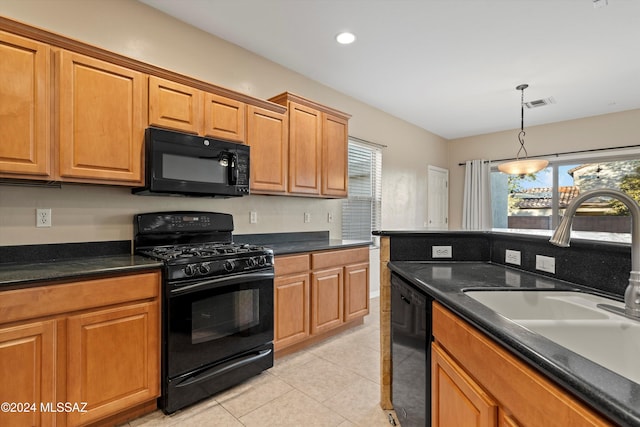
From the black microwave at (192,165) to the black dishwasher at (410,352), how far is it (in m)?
1.52

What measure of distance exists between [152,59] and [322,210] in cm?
222

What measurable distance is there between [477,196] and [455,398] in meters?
5.61

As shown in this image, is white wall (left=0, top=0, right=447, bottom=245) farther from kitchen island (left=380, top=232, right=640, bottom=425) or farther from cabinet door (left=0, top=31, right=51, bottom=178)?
kitchen island (left=380, top=232, right=640, bottom=425)

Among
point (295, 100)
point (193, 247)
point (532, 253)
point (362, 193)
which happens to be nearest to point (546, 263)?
point (532, 253)

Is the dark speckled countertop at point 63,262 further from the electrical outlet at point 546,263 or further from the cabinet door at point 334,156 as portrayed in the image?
the electrical outlet at point 546,263

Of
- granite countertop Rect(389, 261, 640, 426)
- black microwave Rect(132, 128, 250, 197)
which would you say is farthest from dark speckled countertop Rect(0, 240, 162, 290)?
granite countertop Rect(389, 261, 640, 426)

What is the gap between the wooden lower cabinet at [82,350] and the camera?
1486 mm

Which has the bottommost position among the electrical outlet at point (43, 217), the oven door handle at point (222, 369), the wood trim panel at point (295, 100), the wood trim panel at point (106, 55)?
the oven door handle at point (222, 369)

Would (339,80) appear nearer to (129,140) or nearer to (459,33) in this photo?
(459,33)

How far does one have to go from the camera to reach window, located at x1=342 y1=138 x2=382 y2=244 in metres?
4.23

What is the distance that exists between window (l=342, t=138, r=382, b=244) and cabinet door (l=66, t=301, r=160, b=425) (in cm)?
265

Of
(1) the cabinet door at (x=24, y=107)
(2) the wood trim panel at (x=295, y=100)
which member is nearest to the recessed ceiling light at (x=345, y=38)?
(2) the wood trim panel at (x=295, y=100)

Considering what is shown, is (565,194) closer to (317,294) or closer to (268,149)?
(317,294)

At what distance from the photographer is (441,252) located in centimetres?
193
